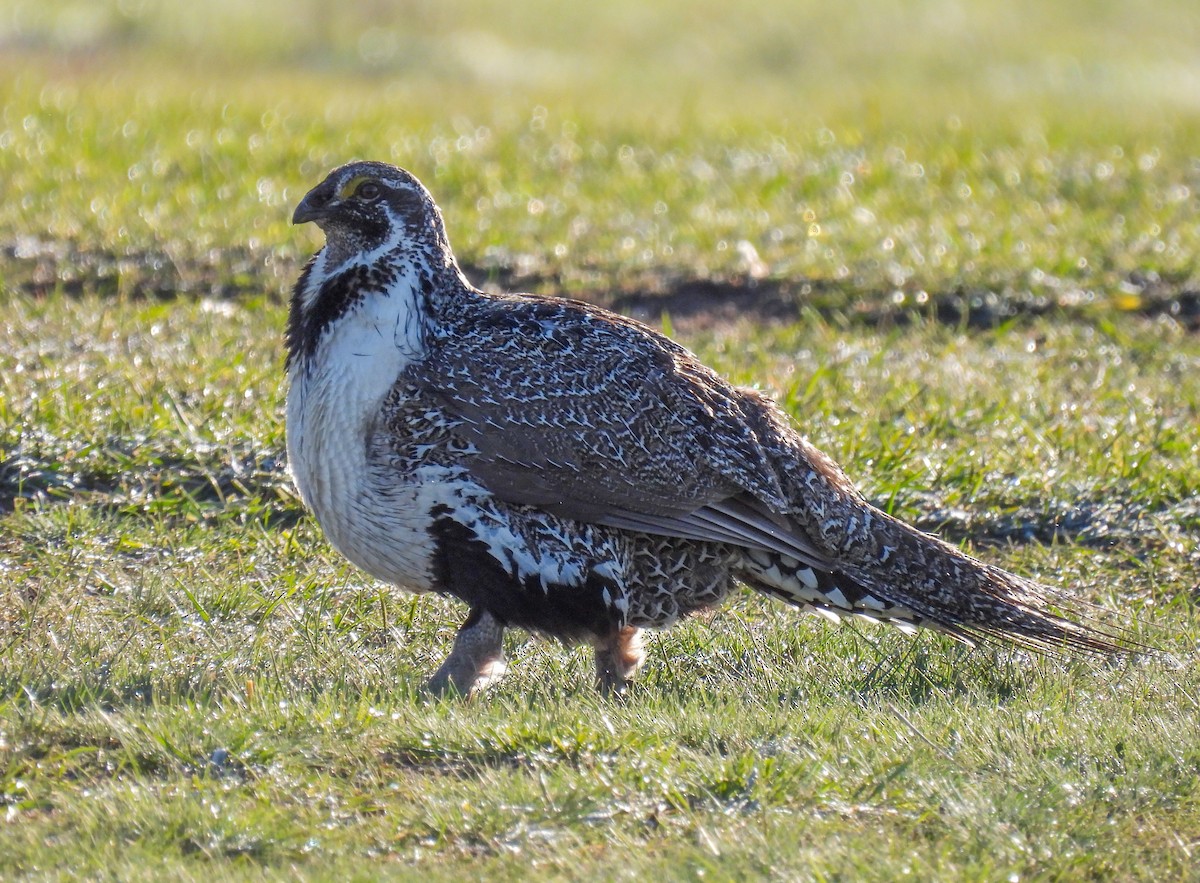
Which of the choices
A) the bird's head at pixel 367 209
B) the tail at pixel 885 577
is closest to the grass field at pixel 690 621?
the tail at pixel 885 577

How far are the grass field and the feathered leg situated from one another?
0.35ft

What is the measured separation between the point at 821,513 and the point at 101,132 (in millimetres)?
7826

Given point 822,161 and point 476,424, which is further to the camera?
point 822,161

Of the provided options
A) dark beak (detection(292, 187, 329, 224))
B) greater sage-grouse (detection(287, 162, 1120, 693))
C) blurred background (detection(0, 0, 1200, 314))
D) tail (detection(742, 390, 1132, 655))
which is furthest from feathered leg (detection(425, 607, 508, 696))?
blurred background (detection(0, 0, 1200, 314))

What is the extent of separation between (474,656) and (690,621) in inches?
39.0

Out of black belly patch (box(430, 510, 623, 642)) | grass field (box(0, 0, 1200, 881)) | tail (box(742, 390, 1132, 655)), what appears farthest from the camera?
tail (box(742, 390, 1132, 655))

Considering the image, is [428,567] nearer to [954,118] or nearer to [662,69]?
[954,118]

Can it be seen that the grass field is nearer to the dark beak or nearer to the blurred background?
the blurred background

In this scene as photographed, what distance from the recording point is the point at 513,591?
198 inches

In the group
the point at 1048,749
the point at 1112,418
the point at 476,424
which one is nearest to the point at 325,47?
the point at 1112,418

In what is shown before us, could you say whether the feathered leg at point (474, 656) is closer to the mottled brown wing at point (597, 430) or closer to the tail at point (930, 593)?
the mottled brown wing at point (597, 430)

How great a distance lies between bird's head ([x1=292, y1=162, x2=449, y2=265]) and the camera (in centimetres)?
534

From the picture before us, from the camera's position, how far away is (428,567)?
5.05 m

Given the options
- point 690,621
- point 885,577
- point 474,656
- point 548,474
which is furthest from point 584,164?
point 474,656
